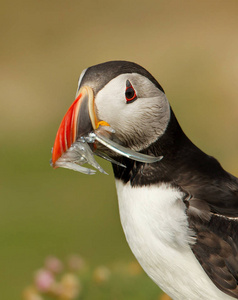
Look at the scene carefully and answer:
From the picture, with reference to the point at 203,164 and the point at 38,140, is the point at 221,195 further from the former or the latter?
the point at 38,140

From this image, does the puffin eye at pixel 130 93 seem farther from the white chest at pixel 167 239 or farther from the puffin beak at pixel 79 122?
the white chest at pixel 167 239

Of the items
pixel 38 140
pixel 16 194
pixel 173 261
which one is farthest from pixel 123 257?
pixel 173 261

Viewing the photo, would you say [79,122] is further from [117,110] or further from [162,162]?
[162,162]

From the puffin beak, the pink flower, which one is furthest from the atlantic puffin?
the pink flower

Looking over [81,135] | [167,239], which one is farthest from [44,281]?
[81,135]

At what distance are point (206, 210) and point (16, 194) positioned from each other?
2.78 m

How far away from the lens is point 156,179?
5.54 feet

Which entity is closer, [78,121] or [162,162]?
[78,121]

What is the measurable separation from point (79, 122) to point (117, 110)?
4.2 inches

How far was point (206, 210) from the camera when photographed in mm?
1633

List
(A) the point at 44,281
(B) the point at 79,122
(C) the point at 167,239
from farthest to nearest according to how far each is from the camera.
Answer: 1. (A) the point at 44,281
2. (C) the point at 167,239
3. (B) the point at 79,122

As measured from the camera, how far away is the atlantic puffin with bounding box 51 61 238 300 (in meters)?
1.57

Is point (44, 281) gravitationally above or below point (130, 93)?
below

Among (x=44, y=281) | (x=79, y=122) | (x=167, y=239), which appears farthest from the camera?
(x=44, y=281)
